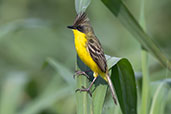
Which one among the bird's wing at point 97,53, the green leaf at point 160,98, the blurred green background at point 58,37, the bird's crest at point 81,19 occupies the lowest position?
the green leaf at point 160,98

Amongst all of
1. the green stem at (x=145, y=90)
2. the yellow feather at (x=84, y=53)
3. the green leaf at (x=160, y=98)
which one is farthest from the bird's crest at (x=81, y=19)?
the green leaf at (x=160, y=98)

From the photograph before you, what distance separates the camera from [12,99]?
4445mm

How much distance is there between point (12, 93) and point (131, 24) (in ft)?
6.61

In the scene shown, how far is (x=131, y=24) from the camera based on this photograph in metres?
3.34

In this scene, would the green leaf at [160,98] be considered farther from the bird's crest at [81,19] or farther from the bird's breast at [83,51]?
the bird's crest at [81,19]

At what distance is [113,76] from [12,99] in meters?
1.97

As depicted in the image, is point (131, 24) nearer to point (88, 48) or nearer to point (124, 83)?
point (88, 48)

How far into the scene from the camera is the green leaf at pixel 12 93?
14.3 ft

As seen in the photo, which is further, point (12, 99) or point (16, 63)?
point (16, 63)

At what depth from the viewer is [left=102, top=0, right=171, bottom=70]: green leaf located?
10.6 ft

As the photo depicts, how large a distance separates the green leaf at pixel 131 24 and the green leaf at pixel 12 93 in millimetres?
1913

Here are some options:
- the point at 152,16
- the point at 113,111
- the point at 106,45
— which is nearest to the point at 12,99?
the point at 113,111

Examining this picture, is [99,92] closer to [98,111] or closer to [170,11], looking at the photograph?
[98,111]

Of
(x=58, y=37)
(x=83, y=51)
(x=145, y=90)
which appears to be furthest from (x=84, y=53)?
(x=58, y=37)
